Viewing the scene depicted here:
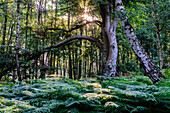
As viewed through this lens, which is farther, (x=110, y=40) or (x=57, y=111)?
(x=110, y=40)

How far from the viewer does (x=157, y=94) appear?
2.71m

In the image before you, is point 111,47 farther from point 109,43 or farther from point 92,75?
point 92,75

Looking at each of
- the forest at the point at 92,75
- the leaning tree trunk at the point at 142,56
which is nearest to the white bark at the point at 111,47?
the forest at the point at 92,75

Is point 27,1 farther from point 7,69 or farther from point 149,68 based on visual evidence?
point 149,68

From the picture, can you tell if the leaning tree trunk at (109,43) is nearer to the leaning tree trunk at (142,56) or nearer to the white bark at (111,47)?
the white bark at (111,47)

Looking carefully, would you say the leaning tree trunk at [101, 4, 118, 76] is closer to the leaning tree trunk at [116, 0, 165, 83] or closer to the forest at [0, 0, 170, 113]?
the forest at [0, 0, 170, 113]

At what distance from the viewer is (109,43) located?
10.8 metres

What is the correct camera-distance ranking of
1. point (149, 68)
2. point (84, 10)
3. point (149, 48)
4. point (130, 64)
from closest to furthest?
1. point (149, 68)
2. point (84, 10)
3. point (130, 64)
4. point (149, 48)

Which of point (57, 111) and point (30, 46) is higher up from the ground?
point (30, 46)

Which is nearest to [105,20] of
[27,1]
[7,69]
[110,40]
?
[110,40]


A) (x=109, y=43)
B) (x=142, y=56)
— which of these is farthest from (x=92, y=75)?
(x=142, y=56)

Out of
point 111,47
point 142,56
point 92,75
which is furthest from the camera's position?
point 92,75

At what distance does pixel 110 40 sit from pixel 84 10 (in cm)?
365

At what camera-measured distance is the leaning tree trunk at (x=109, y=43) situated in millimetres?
10170
